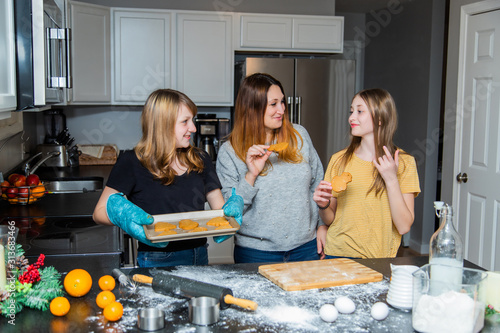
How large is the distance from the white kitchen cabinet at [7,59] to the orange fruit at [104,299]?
1.77 ft

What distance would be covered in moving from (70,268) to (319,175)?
3.58 ft

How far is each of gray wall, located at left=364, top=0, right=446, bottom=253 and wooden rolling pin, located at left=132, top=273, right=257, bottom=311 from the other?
4021mm

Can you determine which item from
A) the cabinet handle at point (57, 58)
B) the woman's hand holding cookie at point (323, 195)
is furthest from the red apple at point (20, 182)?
the woman's hand holding cookie at point (323, 195)

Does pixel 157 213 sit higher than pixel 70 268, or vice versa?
pixel 157 213

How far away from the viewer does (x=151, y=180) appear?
1865 millimetres

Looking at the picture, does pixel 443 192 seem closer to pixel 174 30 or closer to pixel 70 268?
pixel 174 30

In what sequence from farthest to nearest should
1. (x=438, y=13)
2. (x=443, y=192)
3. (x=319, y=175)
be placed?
(x=438, y=13) → (x=443, y=192) → (x=319, y=175)

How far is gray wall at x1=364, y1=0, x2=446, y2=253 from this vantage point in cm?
487

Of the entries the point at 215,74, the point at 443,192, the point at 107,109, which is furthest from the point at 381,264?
the point at 107,109

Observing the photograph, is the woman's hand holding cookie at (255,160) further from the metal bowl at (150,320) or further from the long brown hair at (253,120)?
the metal bowl at (150,320)

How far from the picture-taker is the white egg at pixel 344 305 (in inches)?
52.0

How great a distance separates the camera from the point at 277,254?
2076 mm

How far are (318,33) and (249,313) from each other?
332cm

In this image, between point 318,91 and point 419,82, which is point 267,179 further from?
point 419,82
